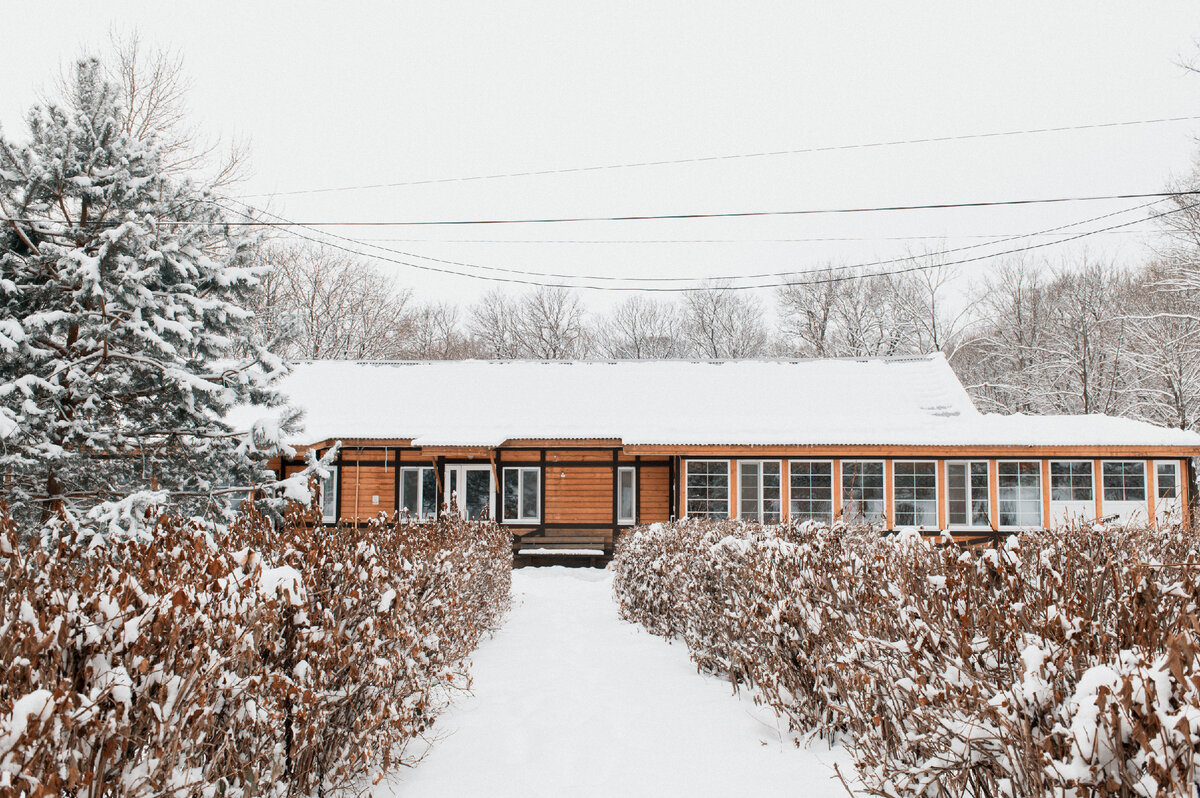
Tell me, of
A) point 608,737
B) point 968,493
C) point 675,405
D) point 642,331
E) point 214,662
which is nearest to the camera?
point 214,662

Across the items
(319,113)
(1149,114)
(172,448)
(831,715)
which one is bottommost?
(831,715)

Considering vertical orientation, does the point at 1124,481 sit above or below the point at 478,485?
above

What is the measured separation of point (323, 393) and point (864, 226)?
22637mm

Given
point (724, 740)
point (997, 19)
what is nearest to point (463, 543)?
point (724, 740)

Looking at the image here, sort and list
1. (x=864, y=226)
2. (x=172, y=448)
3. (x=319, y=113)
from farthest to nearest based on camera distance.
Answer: (x=864, y=226) < (x=319, y=113) < (x=172, y=448)

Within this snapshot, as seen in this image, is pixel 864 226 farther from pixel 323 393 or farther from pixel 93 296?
pixel 93 296

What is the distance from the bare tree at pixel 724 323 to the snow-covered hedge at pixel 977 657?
33.1m

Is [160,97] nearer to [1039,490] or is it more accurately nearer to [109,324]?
[109,324]

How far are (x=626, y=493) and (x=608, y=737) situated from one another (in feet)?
46.1

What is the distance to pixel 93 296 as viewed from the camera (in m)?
7.43

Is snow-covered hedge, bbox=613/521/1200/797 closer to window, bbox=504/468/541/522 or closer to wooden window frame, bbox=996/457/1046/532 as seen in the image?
wooden window frame, bbox=996/457/1046/532

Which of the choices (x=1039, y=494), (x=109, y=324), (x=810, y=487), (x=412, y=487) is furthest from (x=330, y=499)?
(x=1039, y=494)

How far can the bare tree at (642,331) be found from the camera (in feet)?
130

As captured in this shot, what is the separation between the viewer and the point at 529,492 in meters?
18.6
